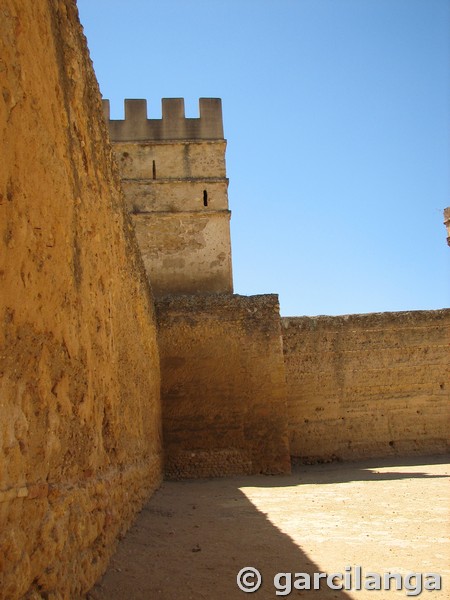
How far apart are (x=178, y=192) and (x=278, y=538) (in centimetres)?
1189

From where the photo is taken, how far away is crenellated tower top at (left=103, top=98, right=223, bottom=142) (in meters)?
15.8

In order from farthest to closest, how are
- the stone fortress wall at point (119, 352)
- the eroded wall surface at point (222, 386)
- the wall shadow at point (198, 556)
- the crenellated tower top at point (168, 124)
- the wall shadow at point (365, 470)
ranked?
the crenellated tower top at point (168, 124) < the eroded wall surface at point (222, 386) < the wall shadow at point (365, 470) < the wall shadow at point (198, 556) < the stone fortress wall at point (119, 352)

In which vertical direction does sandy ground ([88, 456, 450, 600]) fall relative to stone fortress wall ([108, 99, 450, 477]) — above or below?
below

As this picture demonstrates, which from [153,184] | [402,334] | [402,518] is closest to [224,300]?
[402,334]

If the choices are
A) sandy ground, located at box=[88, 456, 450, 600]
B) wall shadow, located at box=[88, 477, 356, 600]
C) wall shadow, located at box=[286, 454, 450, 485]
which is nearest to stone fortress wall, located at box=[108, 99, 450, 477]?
wall shadow, located at box=[286, 454, 450, 485]

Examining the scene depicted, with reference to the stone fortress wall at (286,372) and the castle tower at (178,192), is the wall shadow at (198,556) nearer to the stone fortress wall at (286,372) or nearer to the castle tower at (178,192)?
the stone fortress wall at (286,372)

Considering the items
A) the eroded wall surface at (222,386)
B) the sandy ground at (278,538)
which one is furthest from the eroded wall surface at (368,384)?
the sandy ground at (278,538)

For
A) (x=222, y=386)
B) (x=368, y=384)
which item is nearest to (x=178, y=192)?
(x=222, y=386)

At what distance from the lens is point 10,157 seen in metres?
2.29

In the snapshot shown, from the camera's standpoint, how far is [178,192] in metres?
15.5

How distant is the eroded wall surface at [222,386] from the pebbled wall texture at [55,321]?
19.2 ft

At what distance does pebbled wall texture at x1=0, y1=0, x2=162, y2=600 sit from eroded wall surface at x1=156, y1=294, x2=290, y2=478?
5839 mm

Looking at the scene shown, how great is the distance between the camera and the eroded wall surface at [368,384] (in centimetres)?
1236

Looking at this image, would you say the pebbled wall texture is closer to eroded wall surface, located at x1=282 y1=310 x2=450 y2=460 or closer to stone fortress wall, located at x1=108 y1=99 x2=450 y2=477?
stone fortress wall, located at x1=108 y1=99 x2=450 y2=477
